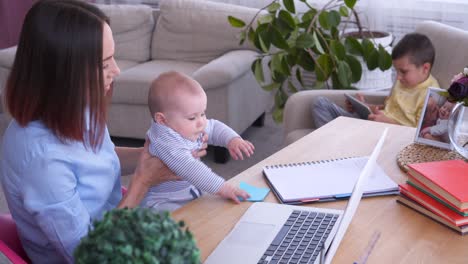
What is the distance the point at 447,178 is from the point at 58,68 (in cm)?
97

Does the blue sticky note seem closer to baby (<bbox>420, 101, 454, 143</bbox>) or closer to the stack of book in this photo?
the stack of book

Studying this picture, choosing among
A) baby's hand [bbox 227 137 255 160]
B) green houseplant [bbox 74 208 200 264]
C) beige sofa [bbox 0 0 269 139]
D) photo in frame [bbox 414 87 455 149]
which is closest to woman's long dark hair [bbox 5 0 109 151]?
baby's hand [bbox 227 137 255 160]

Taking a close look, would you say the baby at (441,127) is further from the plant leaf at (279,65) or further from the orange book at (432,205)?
the plant leaf at (279,65)

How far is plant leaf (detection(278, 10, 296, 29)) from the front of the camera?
3.36 meters

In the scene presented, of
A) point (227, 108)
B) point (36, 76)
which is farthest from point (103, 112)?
point (227, 108)

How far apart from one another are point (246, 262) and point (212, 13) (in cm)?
295

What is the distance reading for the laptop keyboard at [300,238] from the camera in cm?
126

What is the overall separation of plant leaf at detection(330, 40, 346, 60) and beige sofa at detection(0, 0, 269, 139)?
22.5 inches

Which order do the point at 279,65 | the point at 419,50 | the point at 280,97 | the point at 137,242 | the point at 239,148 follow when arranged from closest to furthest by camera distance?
the point at 137,242 → the point at 239,148 → the point at 419,50 → the point at 279,65 → the point at 280,97

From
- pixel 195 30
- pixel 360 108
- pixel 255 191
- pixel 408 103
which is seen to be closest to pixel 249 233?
pixel 255 191

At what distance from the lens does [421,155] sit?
5.83 ft

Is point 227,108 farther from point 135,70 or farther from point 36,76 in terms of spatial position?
point 36,76

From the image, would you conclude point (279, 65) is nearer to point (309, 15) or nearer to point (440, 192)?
point (309, 15)

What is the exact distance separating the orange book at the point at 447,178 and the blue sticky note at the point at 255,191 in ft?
1.25
